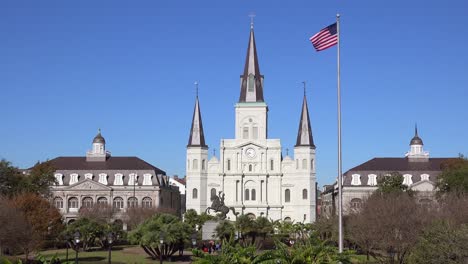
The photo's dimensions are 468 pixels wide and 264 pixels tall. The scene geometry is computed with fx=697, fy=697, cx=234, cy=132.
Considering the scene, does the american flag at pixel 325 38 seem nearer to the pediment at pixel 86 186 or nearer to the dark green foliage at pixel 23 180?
the dark green foliage at pixel 23 180

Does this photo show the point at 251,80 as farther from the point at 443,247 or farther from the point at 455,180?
the point at 443,247

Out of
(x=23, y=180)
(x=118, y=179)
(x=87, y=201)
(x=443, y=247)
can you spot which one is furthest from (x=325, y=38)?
(x=87, y=201)

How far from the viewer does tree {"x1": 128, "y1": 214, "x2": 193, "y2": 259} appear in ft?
152

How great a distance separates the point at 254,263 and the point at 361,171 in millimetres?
88457

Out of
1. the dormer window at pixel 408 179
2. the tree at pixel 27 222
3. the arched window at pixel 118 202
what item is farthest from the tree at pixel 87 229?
the dormer window at pixel 408 179

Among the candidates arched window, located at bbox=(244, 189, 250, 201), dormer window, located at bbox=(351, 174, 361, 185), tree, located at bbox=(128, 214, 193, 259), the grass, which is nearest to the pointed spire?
dormer window, located at bbox=(351, 174, 361, 185)

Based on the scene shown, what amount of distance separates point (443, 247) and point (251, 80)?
84.9 meters

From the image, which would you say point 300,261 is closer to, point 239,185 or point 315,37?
point 315,37

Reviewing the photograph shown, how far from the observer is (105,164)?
110 m

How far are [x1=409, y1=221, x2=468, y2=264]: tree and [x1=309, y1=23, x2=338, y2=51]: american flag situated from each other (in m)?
9.13

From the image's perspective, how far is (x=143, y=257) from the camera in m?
49.5

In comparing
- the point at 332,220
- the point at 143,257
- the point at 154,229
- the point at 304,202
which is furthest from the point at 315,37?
the point at 304,202

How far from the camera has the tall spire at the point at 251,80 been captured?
109m

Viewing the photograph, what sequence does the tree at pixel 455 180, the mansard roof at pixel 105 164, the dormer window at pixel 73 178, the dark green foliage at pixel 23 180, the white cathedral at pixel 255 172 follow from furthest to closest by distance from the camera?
the mansard roof at pixel 105 164, the dormer window at pixel 73 178, the white cathedral at pixel 255 172, the tree at pixel 455 180, the dark green foliage at pixel 23 180
